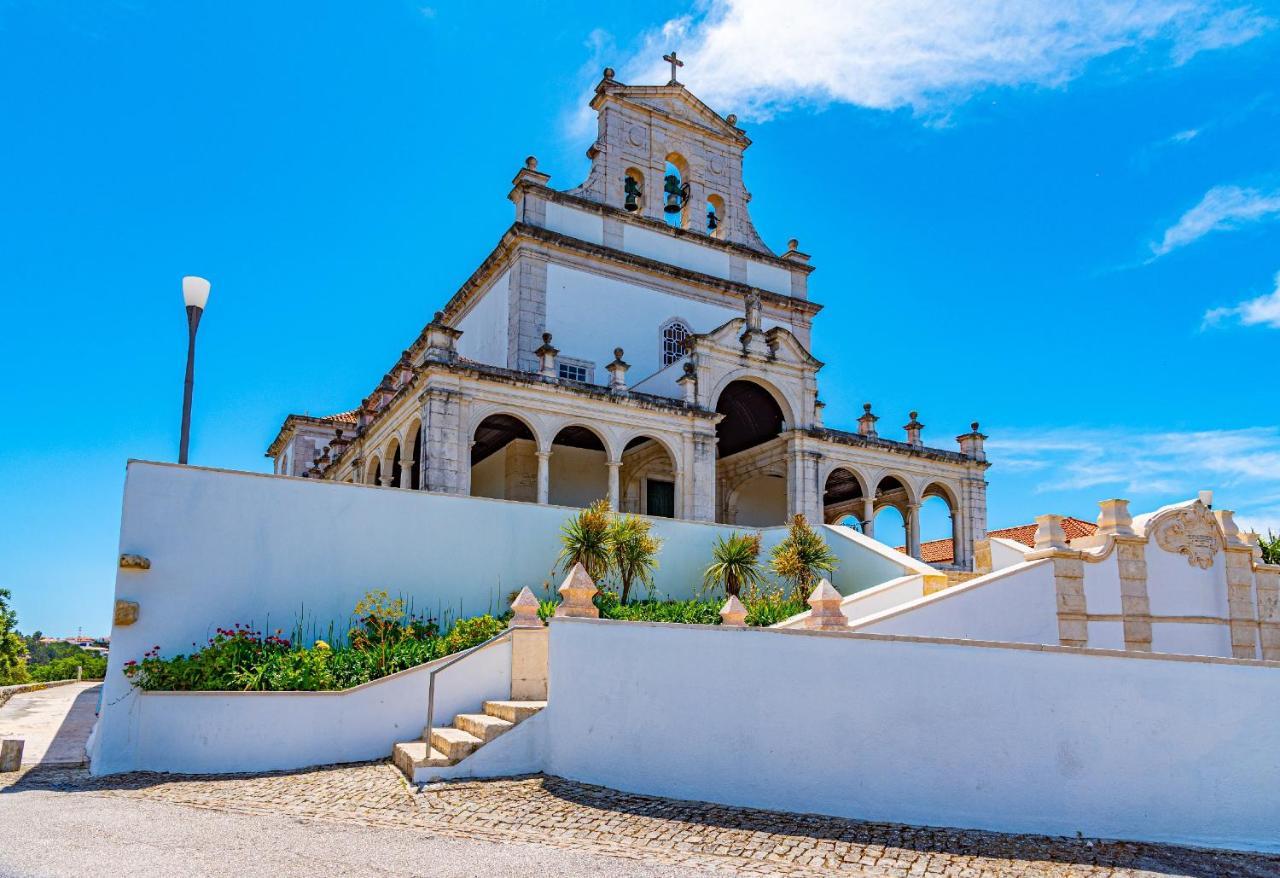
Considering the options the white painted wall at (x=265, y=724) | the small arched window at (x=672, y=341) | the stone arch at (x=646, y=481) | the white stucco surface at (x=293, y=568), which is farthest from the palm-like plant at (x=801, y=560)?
the small arched window at (x=672, y=341)

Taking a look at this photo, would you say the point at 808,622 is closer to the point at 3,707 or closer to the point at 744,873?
the point at 744,873

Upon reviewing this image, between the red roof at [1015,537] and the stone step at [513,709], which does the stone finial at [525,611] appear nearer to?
the stone step at [513,709]

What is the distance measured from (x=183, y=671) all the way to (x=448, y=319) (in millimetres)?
18855

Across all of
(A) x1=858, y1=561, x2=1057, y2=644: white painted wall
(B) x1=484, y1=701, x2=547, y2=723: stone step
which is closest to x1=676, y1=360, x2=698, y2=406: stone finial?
(A) x1=858, y1=561, x2=1057, y2=644: white painted wall

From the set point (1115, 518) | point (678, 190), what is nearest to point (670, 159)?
point (678, 190)

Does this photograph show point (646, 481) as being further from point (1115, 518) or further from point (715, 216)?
point (1115, 518)

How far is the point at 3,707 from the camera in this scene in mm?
17703

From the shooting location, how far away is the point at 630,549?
14930 mm

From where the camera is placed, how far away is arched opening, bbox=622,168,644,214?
2584cm

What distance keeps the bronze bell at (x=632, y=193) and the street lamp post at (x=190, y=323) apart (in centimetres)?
1652

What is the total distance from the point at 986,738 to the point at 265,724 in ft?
24.6

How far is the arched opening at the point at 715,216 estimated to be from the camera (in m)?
27.4

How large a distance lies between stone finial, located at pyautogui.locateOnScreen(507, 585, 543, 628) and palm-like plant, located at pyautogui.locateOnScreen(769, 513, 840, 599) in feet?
21.7

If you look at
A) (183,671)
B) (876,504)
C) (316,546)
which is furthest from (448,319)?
(183,671)
